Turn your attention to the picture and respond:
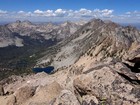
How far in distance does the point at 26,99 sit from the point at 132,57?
84.8ft

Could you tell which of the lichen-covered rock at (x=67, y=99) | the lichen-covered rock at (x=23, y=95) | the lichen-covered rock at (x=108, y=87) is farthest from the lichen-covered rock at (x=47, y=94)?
the lichen-covered rock at (x=108, y=87)

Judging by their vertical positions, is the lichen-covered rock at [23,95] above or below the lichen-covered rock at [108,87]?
below

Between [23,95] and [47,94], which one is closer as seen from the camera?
[47,94]

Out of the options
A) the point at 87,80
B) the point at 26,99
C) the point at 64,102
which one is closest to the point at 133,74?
the point at 87,80

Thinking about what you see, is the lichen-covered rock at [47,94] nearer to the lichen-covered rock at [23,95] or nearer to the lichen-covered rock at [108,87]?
the lichen-covered rock at [23,95]

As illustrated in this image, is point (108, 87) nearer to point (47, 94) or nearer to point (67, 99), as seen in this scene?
point (67, 99)

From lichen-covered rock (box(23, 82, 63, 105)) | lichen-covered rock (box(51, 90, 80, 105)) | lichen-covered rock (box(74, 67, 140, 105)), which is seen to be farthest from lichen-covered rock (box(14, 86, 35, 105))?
lichen-covered rock (box(74, 67, 140, 105))

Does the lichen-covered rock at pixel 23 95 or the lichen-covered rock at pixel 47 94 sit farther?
the lichen-covered rock at pixel 23 95

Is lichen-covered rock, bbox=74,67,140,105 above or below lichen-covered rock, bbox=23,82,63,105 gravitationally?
above

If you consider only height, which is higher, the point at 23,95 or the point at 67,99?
the point at 67,99

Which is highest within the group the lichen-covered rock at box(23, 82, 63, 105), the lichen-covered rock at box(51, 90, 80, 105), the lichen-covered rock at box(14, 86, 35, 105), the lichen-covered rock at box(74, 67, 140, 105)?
the lichen-covered rock at box(74, 67, 140, 105)

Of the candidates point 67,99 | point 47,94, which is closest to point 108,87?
point 67,99

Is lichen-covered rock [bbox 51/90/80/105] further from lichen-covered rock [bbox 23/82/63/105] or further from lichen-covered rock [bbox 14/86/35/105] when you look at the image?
lichen-covered rock [bbox 14/86/35/105]

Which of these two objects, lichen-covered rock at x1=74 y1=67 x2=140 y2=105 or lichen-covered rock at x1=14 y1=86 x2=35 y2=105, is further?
lichen-covered rock at x1=14 y1=86 x2=35 y2=105
